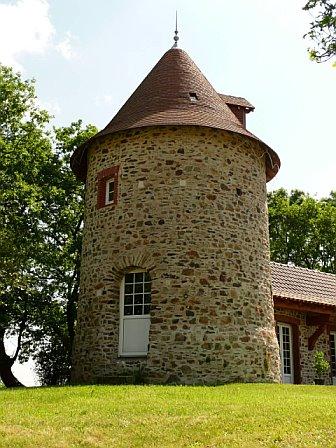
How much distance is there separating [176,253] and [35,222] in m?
9.05

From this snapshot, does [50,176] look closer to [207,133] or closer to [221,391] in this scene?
[207,133]

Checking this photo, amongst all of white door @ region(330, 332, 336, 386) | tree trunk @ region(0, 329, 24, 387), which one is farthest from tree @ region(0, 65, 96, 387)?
white door @ region(330, 332, 336, 386)

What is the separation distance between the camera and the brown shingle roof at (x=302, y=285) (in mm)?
19875

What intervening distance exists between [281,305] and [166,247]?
5.50 metres

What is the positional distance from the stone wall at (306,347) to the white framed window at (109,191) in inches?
251

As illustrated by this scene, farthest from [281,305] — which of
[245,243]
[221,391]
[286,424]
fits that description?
[286,424]

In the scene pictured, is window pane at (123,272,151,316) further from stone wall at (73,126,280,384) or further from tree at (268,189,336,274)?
tree at (268,189,336,274)

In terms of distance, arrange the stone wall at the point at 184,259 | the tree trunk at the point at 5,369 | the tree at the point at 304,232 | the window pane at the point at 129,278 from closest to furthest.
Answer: the stone wall at the point at 184,259, the window pane at the point at 129,278, the tree trunk at the point at 5,369, the tree at the point at 304,232

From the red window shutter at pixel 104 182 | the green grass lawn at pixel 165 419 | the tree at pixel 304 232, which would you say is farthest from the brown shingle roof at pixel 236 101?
the tree at pixel 304 232

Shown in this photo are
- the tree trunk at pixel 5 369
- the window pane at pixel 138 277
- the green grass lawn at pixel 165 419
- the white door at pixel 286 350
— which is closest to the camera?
the green grass lawn at pixel 165 419

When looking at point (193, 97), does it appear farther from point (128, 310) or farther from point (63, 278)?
point (63, 278)

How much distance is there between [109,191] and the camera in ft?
56.1

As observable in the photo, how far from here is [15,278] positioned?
18406 mm

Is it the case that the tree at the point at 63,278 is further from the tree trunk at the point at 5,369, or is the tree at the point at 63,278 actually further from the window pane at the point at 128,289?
the window pane at the point at 128,289
